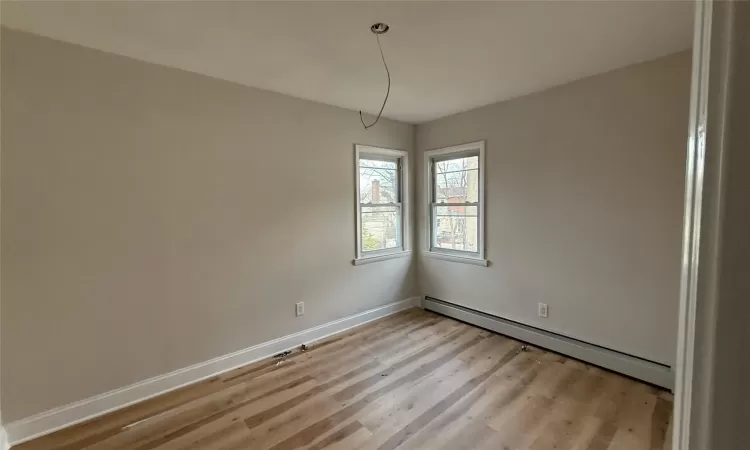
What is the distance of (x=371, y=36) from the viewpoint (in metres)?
2.09

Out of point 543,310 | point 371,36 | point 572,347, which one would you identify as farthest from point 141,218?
point 572,347

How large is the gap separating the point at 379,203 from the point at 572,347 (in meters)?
2.36

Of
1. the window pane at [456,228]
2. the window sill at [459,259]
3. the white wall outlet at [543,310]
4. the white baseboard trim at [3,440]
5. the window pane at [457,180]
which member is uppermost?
the window pane at [457,180]

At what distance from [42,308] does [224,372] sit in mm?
1268

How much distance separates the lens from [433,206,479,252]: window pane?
12.5ft

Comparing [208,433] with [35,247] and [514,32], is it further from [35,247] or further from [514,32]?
[514,32]

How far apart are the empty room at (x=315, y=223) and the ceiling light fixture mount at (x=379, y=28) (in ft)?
0.04

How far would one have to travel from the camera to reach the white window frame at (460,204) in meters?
3.60

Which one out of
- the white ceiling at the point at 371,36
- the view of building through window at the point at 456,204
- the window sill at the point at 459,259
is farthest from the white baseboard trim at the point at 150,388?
the white ceiling at the point at 371,36

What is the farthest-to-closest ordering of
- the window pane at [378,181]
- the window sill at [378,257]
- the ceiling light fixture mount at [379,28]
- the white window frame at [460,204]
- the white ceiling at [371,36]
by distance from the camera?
the window pane at [378,181]
the window sill at [378,257]
the white window frame at [460,204]
the ceiling light fixture mount at [379,28]
the white ceiling at [371,36]

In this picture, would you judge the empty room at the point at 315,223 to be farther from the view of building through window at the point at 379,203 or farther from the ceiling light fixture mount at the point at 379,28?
the view of building through window at the point at 379,203

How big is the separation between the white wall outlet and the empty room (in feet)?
0.06

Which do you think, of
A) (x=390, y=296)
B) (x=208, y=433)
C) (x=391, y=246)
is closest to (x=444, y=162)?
(x=391, y=246)

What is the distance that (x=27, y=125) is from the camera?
2.00 meters
